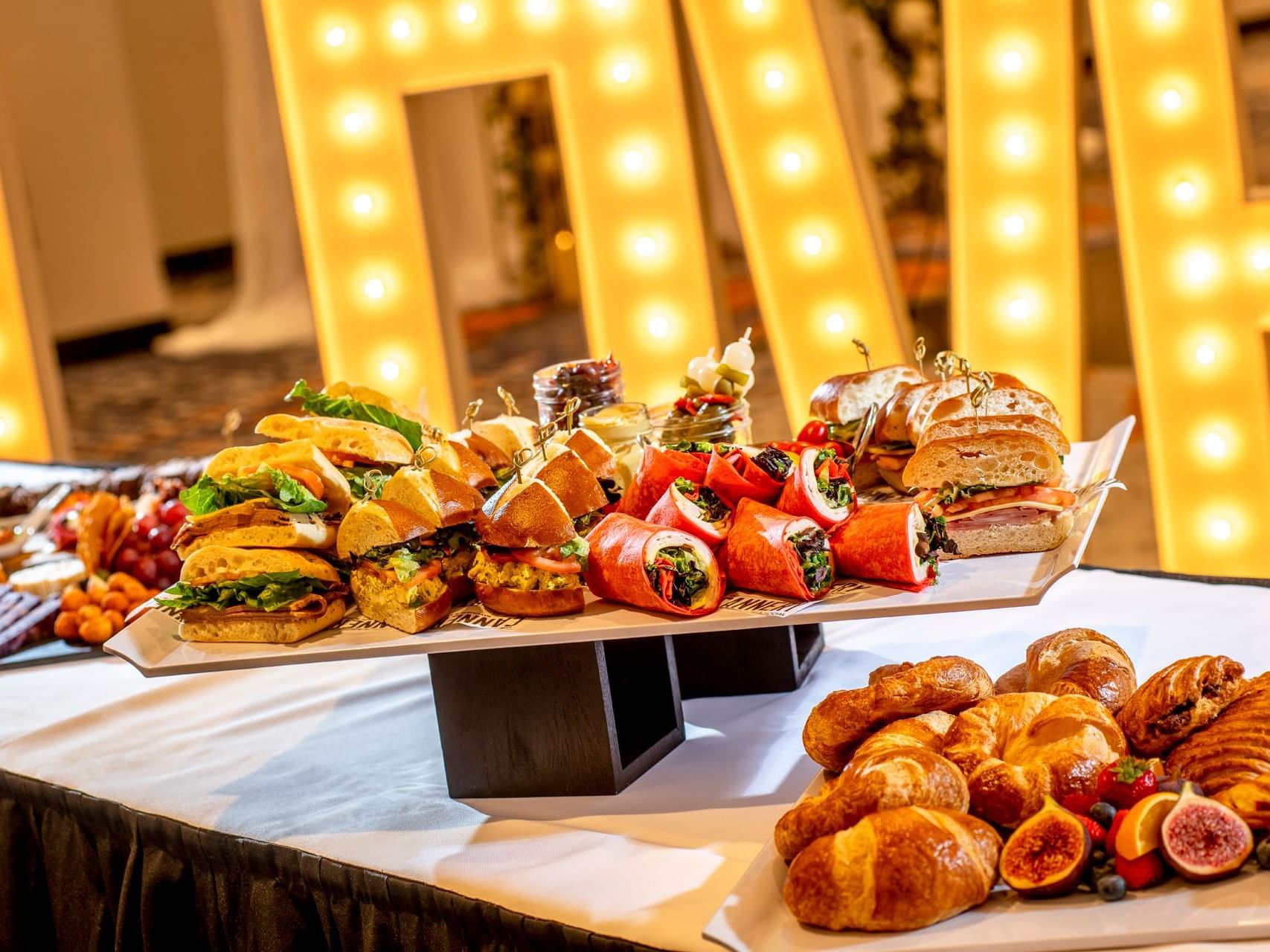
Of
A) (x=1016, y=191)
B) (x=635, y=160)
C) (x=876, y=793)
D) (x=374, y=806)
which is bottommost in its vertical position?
(x=374, y=806)

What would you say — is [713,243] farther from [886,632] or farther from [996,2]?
[886,632]

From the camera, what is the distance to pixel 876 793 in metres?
1.38

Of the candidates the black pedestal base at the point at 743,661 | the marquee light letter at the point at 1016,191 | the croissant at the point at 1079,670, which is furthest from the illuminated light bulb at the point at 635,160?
the croissant at the point at 1079,670

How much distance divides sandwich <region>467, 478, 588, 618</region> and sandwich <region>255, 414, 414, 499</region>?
307 mm

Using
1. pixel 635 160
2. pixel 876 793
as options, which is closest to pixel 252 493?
pixel 876 793

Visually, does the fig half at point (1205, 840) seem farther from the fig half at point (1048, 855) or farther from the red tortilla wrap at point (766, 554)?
the red tortilla wrap at point (766, 554)

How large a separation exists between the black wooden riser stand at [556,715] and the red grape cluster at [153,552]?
1.13 metres

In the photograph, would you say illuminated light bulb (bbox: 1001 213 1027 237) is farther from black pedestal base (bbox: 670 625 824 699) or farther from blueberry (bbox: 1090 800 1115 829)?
blueberry (bbox: 1090 800 1115 829)

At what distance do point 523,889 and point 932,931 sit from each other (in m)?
0.49

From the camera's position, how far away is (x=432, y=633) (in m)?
1.76

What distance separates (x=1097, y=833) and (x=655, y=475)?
2.45ft

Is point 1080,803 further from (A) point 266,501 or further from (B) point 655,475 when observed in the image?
(A) point 266,501

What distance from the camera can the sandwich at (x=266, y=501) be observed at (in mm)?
1888

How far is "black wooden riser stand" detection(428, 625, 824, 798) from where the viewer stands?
1.80 m
